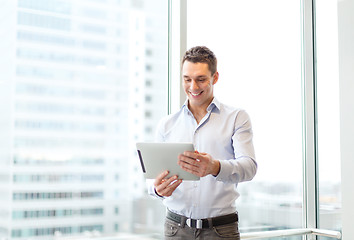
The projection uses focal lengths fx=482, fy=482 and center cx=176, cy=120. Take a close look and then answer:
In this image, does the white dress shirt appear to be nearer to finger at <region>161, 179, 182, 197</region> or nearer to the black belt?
the black belt

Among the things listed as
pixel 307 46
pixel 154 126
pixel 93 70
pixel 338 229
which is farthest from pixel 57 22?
pixel 338 229

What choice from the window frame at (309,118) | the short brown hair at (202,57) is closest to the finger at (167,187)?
the short brown hair at (202,57)

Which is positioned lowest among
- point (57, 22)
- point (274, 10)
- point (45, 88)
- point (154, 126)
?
point (154, 126)

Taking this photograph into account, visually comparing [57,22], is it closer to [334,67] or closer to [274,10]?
[274,10]

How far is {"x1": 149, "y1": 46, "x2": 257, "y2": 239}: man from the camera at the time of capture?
228 centimetres

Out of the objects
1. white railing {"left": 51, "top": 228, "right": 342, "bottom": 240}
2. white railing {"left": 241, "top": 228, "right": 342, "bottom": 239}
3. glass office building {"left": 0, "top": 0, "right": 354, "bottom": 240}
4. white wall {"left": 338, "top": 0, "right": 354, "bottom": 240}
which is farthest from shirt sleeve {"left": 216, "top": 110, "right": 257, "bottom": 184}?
white wall {"left": 338, "top": 0, "right": 354, "bottom": 240}

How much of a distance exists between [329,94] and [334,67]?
0.22 m

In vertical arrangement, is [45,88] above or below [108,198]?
above

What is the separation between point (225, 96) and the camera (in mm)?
3402

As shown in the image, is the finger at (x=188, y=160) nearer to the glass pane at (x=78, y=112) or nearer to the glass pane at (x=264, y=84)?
the glass pane at (x=78, y=112)

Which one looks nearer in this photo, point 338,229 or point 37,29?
point 37,29

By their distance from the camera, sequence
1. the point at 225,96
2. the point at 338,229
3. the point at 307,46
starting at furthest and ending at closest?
the point at 307,46 → the point at 338,229 → the point at 225,96

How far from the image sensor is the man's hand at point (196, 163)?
2031mm

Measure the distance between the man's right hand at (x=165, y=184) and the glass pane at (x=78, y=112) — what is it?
0.67 metres
